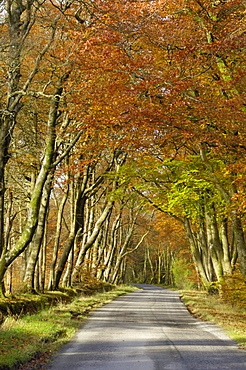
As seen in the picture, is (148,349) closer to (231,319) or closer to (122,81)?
(231,319)

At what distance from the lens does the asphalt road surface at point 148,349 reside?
6363 millimetres

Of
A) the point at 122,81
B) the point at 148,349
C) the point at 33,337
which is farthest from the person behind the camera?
the point at 122,81

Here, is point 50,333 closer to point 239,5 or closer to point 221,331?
point 221,331

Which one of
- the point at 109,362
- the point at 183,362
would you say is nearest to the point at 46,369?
the point at 109,362

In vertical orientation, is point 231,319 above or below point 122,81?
below

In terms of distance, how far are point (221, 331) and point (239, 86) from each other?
25.1ft

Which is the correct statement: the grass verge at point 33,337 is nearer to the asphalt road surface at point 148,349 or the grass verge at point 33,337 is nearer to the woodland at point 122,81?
the asphalt road surface at point 148,349

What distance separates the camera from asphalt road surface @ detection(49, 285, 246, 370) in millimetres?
6363

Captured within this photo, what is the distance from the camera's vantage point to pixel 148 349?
7520 mm

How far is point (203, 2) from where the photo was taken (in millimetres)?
12797

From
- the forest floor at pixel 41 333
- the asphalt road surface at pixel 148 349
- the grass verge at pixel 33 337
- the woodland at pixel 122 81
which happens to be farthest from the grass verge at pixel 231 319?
the grass verge at pixel 33 337

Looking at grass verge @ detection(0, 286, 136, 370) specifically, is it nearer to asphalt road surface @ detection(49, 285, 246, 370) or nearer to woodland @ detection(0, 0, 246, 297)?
asphalt road surface @ detection(49, 285, 246, 370)

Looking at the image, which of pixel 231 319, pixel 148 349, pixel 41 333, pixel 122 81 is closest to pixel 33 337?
pixel 41 333

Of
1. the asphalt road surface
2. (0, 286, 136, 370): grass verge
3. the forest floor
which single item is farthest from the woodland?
the asphalt road surface
